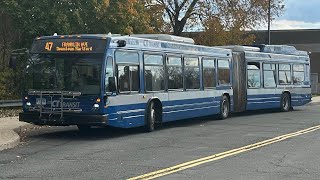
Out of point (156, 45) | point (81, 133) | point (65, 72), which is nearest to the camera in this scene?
point (65, 72)


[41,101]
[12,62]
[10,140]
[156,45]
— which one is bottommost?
[10,140]

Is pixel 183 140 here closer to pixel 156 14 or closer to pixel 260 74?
pixel 260 74

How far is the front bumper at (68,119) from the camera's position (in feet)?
44.4

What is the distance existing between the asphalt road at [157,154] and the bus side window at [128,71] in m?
1.41

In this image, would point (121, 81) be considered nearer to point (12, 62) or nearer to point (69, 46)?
point (69, 46)

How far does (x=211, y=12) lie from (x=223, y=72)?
54.6 feet

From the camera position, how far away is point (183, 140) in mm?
13828

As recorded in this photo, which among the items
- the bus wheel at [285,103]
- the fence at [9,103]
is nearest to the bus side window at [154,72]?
the fence at [9,103]

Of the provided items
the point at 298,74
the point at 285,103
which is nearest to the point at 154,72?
the point at 285,103

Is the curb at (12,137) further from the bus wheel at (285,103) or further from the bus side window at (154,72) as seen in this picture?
the bus wheel at (285,103)

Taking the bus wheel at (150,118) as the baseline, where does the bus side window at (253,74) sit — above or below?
above

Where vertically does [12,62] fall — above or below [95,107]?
above

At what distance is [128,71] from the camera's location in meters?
14.7

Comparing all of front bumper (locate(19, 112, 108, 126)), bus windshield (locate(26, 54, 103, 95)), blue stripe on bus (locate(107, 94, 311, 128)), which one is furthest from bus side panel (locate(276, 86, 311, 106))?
front bumper (locate(19, 112, 108, 126))
